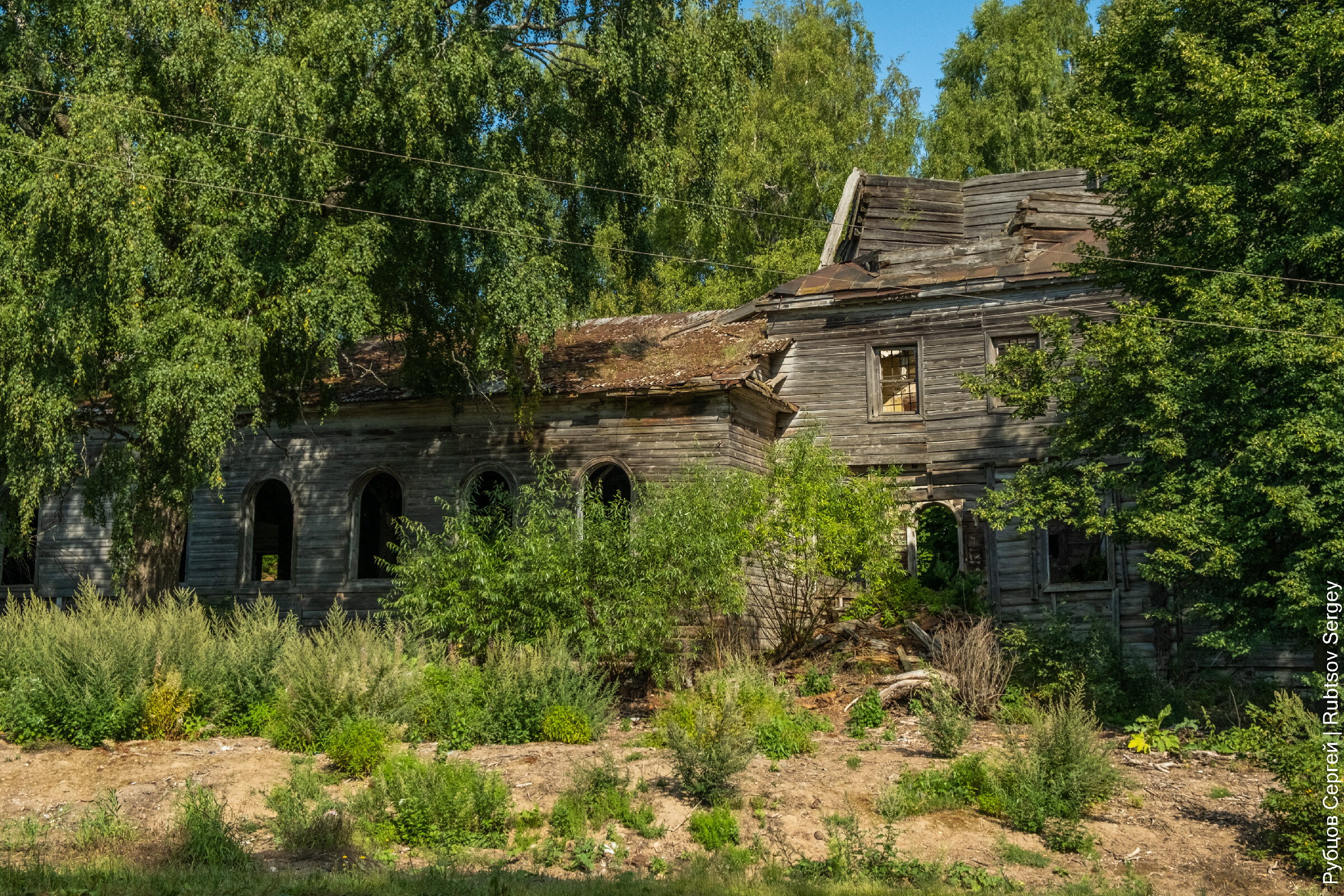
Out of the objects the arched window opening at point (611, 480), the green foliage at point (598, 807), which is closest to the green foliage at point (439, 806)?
the green foliage at point (598, 807)

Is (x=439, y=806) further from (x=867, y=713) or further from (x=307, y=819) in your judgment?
(x=867, y=713)

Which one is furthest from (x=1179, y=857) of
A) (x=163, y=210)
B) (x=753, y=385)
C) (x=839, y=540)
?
(x=163, y=210)

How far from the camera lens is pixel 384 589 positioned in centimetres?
2098

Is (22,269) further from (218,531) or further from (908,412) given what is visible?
(908,412)

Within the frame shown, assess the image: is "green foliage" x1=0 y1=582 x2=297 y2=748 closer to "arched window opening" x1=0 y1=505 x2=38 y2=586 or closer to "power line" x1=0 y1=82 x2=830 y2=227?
"power line" x1=0 y1=82 x2=830 y2=227

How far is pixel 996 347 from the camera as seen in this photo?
20.9 meters

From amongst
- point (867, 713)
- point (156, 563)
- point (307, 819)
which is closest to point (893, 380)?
point (867, 713)

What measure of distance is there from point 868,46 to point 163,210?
27.6 meters

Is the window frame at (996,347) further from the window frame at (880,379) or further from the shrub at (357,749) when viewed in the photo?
the shrub at (357,749)

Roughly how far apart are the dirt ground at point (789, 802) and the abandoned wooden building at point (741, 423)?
7339mm

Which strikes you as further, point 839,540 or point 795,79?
point 795,79

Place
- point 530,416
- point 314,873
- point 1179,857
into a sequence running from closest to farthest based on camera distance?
point 314,873 → point 1179,857 → point 530,416

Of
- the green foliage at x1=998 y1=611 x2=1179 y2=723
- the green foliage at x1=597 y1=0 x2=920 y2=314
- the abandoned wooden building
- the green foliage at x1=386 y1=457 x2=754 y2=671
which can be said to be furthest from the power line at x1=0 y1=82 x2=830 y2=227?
the green foliage at x1=597 y1=0 x2=920 y2=314

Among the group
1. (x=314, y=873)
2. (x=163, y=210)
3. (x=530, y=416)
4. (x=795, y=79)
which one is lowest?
(x=314, y=873)
